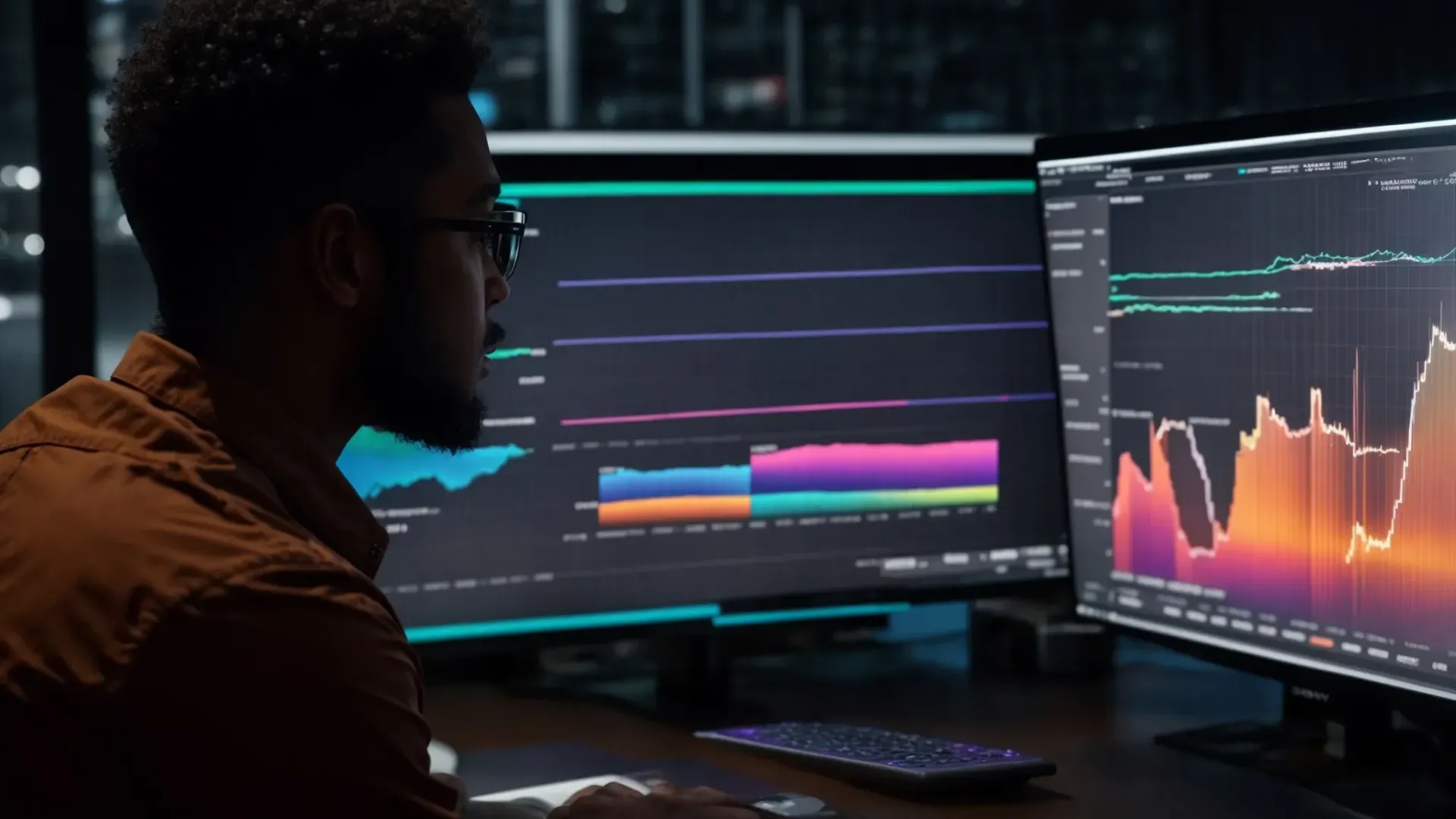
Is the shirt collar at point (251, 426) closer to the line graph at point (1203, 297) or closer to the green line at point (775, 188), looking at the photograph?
the green line at point (775, 188)

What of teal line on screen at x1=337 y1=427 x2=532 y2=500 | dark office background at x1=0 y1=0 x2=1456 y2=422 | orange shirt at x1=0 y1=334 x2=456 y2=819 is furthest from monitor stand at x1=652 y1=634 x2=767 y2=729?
dark office background at x1=0 y1=0 x2=1456 y2=422

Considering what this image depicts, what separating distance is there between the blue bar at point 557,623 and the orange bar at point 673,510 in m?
0.09

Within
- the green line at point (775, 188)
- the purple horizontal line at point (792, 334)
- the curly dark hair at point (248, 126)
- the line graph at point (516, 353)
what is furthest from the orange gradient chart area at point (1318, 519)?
the curly dark hair at point (248, 126)

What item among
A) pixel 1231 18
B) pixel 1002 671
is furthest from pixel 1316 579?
pixel 1231 18

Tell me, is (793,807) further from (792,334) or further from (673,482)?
(792,334)

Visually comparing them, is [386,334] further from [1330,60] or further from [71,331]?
[1330,60]

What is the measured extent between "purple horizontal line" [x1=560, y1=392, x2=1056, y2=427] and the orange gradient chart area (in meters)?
0.18

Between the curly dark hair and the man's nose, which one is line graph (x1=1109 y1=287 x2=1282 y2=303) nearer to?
the man's nose

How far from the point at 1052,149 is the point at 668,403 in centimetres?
46

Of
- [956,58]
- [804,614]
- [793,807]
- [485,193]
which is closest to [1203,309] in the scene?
[804,614]

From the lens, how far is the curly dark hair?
950 millimetres

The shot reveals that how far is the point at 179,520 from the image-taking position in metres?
0.84

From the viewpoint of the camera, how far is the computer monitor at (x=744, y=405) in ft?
5.03

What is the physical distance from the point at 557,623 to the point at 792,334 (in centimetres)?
38
